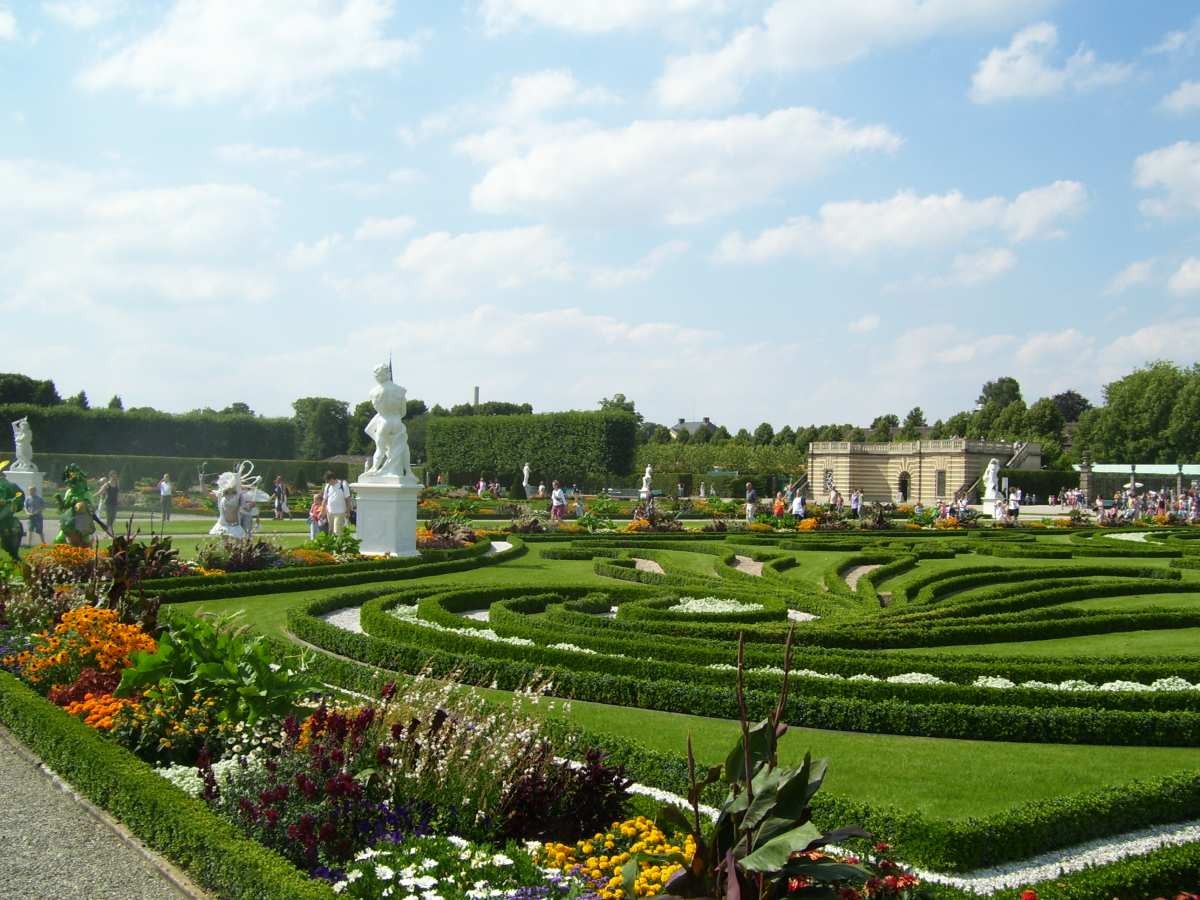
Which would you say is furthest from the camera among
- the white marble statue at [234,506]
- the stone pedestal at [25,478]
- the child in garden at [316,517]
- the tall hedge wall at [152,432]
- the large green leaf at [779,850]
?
the tall hedge wall at [152,432]

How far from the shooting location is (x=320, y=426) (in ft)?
251

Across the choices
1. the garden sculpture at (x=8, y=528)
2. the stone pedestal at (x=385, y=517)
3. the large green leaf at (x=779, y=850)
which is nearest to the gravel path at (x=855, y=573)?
Result: the stone pedestal at (x=385, y=517)

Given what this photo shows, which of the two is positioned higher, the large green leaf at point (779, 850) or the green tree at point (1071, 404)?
the green tree at point (1071, 404)

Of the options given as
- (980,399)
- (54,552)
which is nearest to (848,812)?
(54,552)

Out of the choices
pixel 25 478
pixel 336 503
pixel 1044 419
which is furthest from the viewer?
pixel 1044 419

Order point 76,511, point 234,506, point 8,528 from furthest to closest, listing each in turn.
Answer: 1. point 234,506
2. point 76,511
3. point 8,528

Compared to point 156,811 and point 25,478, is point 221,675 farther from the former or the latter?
point 25,478

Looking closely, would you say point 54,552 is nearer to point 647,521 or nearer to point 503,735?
point 503,735

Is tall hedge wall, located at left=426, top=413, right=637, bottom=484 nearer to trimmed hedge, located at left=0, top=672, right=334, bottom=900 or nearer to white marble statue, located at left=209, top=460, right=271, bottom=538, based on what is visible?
white marble statue, located at left=209, top=460, right=271, bottom=538

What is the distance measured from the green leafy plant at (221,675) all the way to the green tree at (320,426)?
236 feet

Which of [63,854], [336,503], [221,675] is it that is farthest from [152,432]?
[63,854]

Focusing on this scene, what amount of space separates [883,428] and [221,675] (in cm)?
8281

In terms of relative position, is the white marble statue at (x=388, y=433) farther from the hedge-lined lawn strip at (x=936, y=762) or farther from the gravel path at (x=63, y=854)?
the gravel path at (x=63, y=854)

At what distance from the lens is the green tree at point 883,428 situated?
81.9 meters
